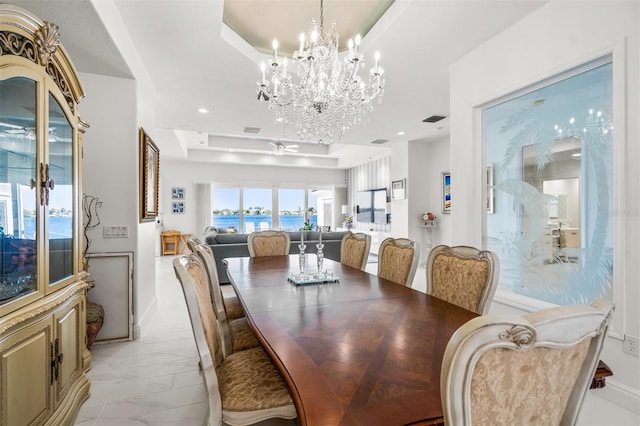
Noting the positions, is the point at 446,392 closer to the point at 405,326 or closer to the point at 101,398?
the point at 405,326

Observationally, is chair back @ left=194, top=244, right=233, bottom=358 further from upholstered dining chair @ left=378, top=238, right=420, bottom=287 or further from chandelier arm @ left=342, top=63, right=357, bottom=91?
chandelier arm @ left=342, top=63, right=357, bottom=91

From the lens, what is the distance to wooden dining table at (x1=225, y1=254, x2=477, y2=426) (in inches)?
32.4

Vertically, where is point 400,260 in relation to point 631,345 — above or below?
above

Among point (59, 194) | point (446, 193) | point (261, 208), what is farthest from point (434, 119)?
point (261, 208)

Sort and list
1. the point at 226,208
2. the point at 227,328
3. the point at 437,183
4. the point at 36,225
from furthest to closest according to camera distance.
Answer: the point at 226,208 < the point at 437,183 < the point at 227,328 < the point at 36,225

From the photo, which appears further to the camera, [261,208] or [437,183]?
[261,208]

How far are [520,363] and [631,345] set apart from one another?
1904 millimetres

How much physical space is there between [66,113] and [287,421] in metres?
2.07

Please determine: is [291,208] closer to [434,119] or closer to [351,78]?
[434,119]

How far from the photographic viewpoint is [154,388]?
2189mm

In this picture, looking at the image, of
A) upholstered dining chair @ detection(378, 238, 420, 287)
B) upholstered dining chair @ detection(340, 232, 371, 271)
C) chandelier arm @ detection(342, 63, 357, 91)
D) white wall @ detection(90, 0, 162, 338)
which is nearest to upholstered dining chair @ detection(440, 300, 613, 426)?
upholstered dining chair @ detection(378, 238, 420, 287)

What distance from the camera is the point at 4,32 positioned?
1256 millimetres

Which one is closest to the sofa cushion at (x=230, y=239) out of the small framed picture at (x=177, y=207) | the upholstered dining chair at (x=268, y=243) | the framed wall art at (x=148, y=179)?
the framed wall art at (x=148, y=179)

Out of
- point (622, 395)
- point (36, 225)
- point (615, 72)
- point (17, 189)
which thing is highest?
point (615, 72)
